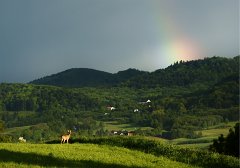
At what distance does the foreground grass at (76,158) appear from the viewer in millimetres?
25828

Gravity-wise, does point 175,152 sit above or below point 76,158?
below

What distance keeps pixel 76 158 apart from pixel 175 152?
29.2ft

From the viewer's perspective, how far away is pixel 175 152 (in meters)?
33.5

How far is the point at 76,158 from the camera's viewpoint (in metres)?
28.2

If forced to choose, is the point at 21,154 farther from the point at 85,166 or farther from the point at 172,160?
the point at 172,160

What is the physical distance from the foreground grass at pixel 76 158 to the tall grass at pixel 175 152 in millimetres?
1450

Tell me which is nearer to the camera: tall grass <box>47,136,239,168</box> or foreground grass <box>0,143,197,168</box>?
foreground grass <box>0,143,197,168</box>

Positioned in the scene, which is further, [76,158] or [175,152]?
[175,152]

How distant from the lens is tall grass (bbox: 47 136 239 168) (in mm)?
29589

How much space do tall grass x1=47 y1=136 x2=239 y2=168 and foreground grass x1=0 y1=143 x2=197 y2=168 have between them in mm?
1450

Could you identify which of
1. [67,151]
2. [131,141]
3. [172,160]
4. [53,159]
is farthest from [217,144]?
[53,159]

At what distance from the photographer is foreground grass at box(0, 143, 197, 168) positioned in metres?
25.8

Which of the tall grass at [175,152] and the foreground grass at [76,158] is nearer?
the foreground grass at [76,158]

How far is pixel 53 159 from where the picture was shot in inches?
1076
